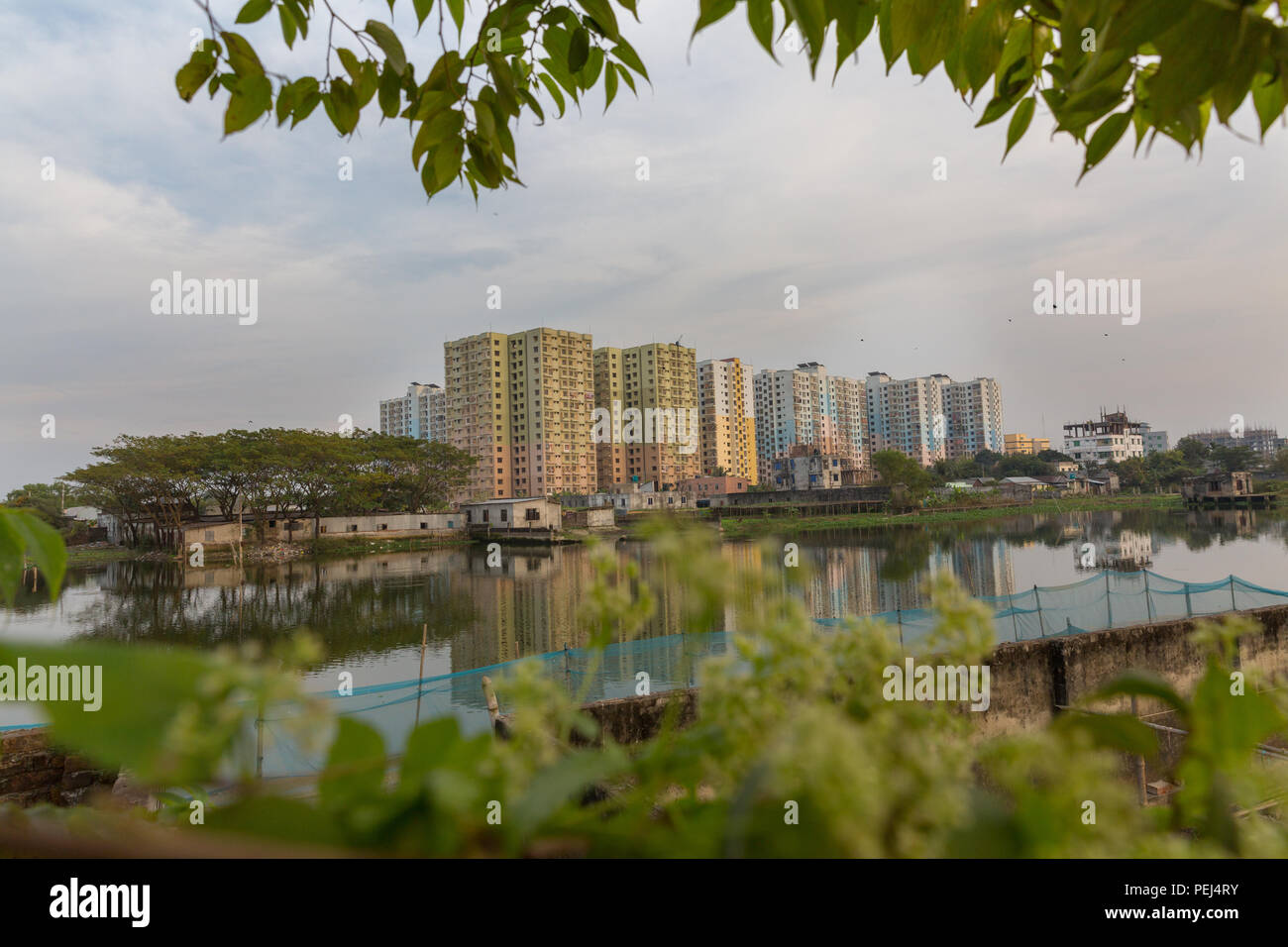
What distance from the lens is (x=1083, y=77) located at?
70 centimetres

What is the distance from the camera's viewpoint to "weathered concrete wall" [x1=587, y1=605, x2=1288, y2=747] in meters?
5.44

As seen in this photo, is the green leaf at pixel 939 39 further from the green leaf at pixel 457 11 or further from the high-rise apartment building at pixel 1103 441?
the high-rise apartment building at pixel 1103 441

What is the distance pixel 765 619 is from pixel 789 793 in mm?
184

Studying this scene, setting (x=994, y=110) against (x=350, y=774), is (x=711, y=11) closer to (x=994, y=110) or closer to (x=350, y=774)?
(x=994, y=110)

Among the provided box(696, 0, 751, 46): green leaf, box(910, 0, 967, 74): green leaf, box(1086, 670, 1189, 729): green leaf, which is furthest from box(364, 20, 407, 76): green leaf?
box(1086, 670, 1189, 729): green leaf

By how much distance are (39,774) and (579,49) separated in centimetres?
632

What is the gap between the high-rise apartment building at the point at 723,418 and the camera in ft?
254

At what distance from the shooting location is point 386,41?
40.4 inches

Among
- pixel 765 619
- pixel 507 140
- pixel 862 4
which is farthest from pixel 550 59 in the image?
pixel 765 619

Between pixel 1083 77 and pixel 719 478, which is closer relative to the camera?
pixel 1083 77

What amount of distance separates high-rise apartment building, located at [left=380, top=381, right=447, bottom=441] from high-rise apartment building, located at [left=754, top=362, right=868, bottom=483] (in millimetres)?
41178

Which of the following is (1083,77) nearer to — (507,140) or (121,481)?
(507,140)

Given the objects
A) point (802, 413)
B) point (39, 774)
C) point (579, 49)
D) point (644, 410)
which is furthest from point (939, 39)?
point (802, 413)

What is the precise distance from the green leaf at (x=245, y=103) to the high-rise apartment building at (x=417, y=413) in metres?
75.8
